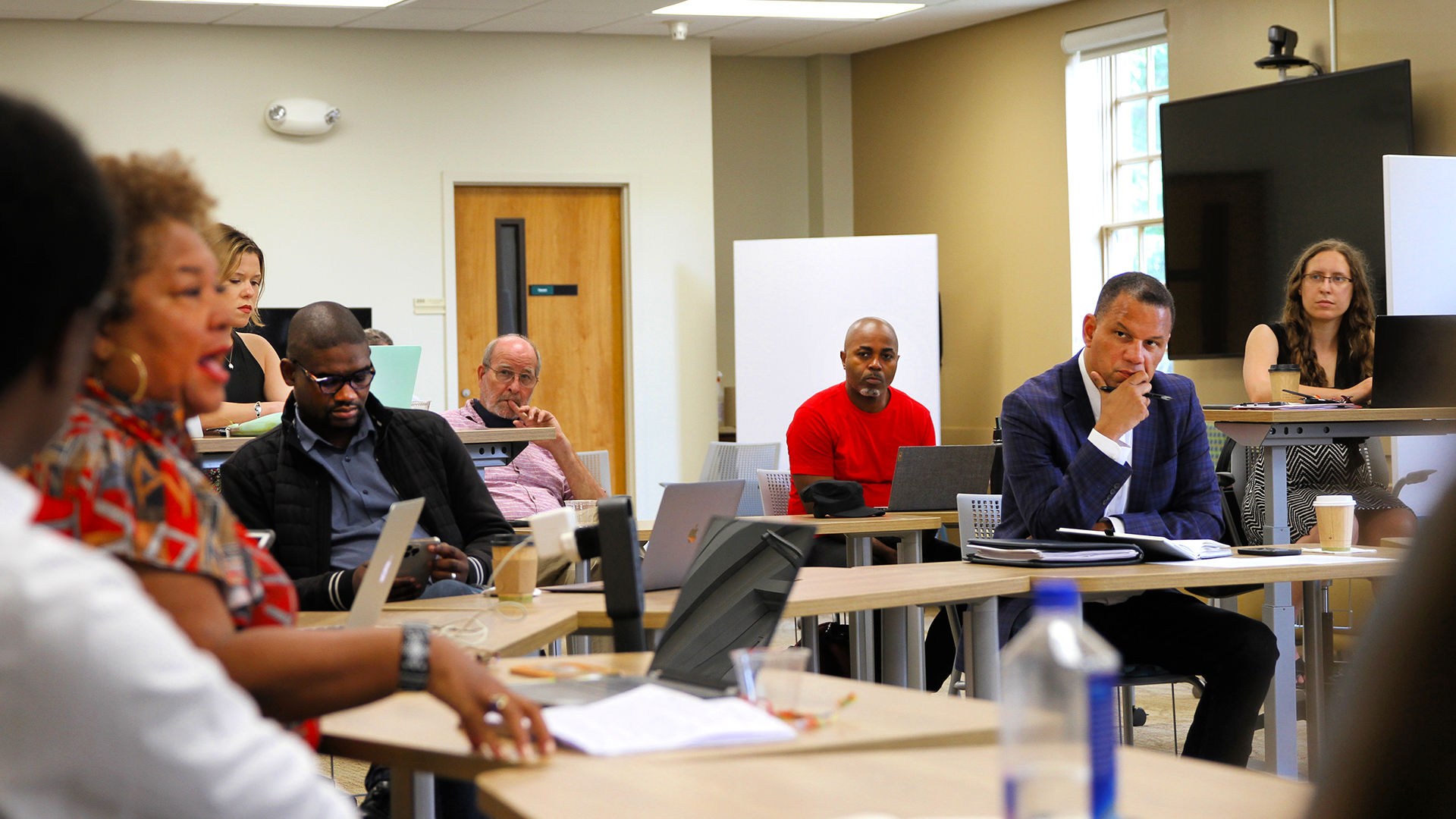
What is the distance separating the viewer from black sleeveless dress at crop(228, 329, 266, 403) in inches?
175

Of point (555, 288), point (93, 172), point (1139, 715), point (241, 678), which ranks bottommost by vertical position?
point (1139, 715)

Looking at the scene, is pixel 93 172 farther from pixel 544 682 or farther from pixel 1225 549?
pixel 1225 549

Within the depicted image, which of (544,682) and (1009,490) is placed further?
(1009,490)

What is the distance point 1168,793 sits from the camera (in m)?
1.26

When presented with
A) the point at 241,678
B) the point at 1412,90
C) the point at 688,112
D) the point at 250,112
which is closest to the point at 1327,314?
the point at 1412,90

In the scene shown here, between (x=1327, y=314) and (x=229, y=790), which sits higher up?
(x=1327, y=314)

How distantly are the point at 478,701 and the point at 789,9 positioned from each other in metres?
7.23

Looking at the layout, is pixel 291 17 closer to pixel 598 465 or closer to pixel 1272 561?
pixel 598 465

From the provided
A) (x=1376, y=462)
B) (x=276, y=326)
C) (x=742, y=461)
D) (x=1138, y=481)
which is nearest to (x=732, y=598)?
(x=1138, y=481)

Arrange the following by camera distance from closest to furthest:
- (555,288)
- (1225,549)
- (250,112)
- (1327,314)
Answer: (1225,549), (1327,314), (250,112), (555,288)

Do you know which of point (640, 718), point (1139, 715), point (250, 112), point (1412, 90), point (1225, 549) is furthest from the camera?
point (250, 112)

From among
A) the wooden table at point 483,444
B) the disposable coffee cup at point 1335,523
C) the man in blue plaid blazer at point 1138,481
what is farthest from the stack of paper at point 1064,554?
the wooden table at point 483,444

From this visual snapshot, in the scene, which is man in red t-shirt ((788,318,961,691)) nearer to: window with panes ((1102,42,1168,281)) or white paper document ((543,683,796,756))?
window with panes ((1102,42,1168,281))

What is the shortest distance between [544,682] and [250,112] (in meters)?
6.86
